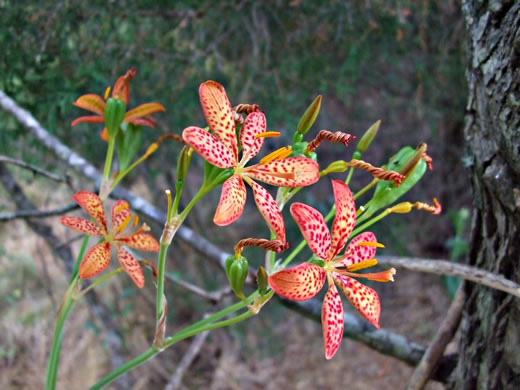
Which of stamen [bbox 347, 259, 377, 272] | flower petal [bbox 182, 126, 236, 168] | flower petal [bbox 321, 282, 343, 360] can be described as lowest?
flower petal [bbox 321, 282, 343, 360]

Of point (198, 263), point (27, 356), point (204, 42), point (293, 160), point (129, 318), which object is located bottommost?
point (27, 356)

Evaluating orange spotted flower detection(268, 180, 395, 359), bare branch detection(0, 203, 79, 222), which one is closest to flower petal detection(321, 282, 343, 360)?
orange spotted flower detection(268, 180, 395, 359)

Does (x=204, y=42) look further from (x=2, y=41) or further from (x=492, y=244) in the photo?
(x=492, y=244)

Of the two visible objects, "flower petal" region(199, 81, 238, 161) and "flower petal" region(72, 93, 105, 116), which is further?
"flower petal" region(72, 93, 105, 116)

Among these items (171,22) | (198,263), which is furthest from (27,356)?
(171,22)

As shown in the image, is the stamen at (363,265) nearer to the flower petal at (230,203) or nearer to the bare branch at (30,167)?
the flower petal at (230,203)

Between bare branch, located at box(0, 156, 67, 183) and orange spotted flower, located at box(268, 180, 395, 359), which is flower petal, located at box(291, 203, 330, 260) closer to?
orange spotted flower, located at box(268, 180, 395, 359)

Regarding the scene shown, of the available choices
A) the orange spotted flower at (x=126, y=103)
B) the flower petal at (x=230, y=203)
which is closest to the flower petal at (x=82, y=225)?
the orange spotted flower at (x=126, y=103)
